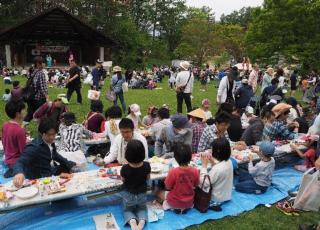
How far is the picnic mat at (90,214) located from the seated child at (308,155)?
1.14 meters

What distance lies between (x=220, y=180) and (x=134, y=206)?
1.23 m

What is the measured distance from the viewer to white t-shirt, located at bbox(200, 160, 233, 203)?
4.57m

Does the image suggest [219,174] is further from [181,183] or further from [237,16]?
[237,16]

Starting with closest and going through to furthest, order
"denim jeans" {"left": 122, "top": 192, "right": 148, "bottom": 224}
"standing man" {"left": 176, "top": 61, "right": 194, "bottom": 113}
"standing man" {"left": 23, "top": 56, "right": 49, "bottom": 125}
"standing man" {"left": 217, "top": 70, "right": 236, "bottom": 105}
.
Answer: "denim jeans" {"left": 122, "top": 192, "right": 148, "bottom": 224}, "standing man" {"left": 23, "top": 56, "right": 49, "bottom": 125}, "standing man" {"left": 217, "top": 70, "right": 236, "bottom": 105}, "standing man" {"left": 176, "top": 61, "right": 194, "bottom": 113}

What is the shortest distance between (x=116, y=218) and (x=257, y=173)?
228 cm

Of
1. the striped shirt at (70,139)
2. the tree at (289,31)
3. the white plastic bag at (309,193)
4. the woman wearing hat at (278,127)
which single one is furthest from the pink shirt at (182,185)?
the tree at (289,31)

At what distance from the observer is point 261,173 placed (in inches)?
206

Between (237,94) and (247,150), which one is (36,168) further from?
(237,94)

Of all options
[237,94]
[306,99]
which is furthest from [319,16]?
[237,94]

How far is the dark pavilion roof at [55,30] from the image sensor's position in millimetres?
27209

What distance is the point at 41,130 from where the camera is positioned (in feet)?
14.3

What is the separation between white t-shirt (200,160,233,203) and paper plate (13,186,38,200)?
6.93 feet

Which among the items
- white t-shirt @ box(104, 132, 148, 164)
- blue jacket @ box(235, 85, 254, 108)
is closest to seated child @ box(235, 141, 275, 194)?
white t-shirt @ box(104, 132, 148, 164)

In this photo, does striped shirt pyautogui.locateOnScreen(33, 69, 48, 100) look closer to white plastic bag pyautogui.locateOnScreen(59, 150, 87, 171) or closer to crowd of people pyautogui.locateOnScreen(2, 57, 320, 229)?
crowd of people pyautogui.locateOnScreen(2, 57, 320, 229)
